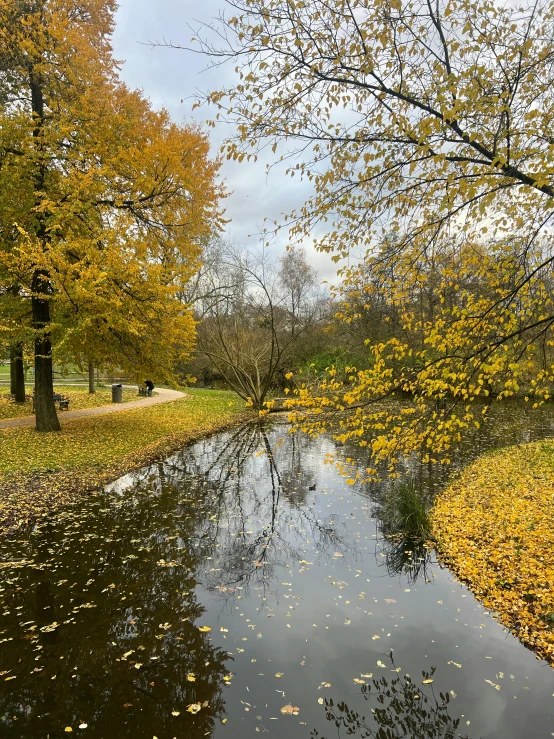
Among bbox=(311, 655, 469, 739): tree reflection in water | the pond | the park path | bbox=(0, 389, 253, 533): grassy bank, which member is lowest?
bbox=(311, 655, 469, 739): tree reflection in water

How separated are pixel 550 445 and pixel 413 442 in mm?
8833

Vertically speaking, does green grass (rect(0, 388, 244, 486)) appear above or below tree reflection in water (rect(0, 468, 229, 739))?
above

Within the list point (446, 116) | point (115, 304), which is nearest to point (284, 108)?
point (446, 116)

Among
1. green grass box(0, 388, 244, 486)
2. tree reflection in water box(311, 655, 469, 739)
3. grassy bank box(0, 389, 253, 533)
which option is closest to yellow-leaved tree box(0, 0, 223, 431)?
green grass box(0, 388, 244, 486)

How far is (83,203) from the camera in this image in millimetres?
9766

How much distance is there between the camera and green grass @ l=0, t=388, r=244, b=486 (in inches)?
374

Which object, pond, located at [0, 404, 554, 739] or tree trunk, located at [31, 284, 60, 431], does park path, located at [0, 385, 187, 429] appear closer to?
tree trunk, located at [31, 284, 60, 431]

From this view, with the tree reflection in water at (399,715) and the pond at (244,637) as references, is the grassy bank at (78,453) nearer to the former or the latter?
the pond at (244,637)

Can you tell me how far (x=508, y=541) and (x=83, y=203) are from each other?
34.1 ft

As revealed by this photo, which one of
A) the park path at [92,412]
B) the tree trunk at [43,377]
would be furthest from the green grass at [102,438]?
the park path at [92,412]

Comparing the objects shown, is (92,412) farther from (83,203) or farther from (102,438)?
(83,203)

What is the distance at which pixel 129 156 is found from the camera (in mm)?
10367

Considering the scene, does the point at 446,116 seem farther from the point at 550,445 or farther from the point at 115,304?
the point at 550,445

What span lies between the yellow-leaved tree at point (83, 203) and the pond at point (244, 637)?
4846 millimetres
